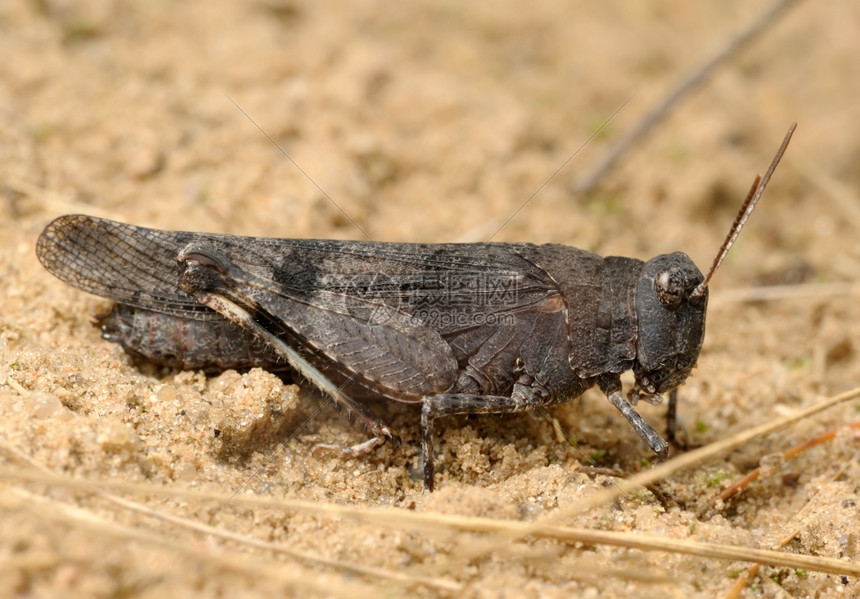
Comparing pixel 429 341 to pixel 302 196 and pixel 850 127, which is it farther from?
pixel 850 127

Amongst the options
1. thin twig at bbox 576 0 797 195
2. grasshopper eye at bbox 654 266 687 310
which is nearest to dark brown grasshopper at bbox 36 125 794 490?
grasshopper eye at bbox 654 266 687 310

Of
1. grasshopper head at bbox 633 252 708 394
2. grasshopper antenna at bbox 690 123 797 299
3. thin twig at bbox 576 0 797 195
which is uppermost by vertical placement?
thin twig at bbox 576 0 797 195

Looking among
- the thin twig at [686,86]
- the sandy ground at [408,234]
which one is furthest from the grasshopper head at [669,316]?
the thin twig at [686,86]

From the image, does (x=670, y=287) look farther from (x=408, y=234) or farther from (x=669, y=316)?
(x=408, y=234)

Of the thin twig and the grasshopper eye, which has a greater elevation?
the thin twig

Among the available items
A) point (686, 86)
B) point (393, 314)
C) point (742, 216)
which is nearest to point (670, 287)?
point (742, 216)

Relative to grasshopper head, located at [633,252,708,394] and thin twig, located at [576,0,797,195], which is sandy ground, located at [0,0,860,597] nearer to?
thin twig, located at [576,0,797,195]

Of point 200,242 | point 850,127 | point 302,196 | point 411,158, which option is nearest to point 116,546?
point 200,242

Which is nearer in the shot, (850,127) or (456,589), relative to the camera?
(456,589)

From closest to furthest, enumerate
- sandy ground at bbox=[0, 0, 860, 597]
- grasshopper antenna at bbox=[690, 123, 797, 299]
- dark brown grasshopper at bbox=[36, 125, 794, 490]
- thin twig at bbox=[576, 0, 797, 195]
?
sandy ground at bbox=[0, 0, 860, 597], grasshopper antenna at bbox=[690, 123, 797, 299], dark brown grasshopper at bbox=[36, 125, 794, 490], thin twig at bbox=[576, 0, 797, 195]
